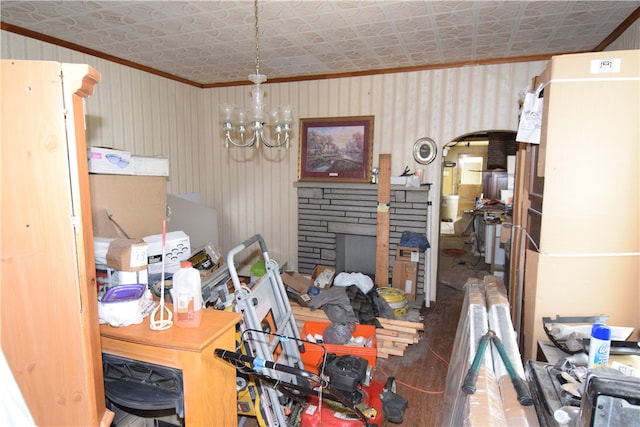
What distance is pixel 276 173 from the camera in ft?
14.2

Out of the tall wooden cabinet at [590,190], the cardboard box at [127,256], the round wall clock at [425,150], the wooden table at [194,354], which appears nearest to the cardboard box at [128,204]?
the cardboard box at [127,256]

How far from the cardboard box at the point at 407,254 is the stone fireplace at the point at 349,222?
0.12m

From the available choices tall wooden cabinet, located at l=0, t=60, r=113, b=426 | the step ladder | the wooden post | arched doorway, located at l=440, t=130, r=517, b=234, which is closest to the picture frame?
the wooden post

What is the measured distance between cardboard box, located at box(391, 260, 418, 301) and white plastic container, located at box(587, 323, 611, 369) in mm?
2463

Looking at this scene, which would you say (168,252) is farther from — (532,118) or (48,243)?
(532,118)

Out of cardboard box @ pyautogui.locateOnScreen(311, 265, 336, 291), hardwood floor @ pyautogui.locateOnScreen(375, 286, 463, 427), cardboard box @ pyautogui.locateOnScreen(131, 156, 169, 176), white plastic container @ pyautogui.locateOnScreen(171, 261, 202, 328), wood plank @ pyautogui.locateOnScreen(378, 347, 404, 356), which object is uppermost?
cardboard box @ pyautogui.locateOnScreen(131, 156, 169, 176)

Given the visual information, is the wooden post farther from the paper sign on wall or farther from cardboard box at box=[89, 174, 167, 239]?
cardboard box at box=[89, 174, 167, 239]

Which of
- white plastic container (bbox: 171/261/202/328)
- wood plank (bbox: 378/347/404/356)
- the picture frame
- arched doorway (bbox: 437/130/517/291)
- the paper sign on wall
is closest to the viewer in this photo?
white plastic container (bbox: 171/261/202/328)

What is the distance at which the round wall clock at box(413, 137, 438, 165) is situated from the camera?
3.67 meters

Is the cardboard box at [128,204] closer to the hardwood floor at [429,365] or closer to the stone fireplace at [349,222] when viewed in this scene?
the hardwood floor at [429,365]

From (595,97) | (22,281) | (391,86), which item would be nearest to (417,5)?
(595,97)

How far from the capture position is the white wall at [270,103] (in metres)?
3.33

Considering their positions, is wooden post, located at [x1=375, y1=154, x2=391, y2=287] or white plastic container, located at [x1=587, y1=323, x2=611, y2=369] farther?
wooden post, located at [x1=375, y1=154, x2=391, y2=287]

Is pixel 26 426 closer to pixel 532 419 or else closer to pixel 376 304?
pixel 532 419
